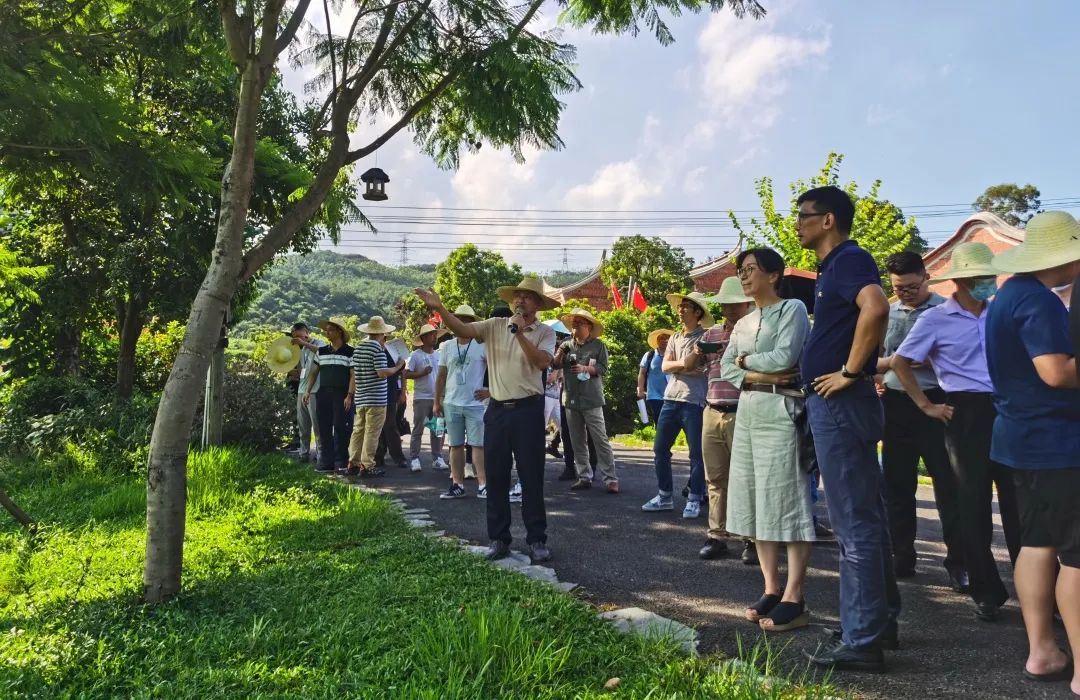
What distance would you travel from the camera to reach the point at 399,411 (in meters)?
11.6

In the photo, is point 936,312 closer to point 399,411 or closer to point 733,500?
point 733,500

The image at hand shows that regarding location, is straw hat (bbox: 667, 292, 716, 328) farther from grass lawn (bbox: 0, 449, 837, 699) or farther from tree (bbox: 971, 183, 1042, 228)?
tree (bbox: 971, 183, 1042, 228)

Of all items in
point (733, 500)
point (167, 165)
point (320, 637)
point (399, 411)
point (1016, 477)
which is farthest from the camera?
point (399, 411)

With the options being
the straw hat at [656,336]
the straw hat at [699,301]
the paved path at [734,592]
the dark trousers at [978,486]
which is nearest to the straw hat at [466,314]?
the paved path at [734,592]

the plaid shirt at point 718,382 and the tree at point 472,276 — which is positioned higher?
the tree at point 472,276

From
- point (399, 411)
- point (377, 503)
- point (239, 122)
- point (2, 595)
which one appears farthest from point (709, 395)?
point (399, 411)

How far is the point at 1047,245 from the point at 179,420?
4553 mm

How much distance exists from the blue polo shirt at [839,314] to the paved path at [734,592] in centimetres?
123

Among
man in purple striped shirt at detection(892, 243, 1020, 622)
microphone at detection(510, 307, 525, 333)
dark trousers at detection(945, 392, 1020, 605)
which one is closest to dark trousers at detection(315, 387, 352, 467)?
microphone at detection(510, 307, 525, 333)

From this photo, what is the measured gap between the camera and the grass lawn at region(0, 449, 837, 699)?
9.84 ft

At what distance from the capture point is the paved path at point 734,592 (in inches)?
121

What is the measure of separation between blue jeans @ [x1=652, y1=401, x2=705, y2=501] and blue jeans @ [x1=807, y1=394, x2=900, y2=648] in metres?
3.00

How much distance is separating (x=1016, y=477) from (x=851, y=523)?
0.72 metres

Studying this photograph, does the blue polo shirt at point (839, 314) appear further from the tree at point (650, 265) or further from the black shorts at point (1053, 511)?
the tree at point (650, 265)
